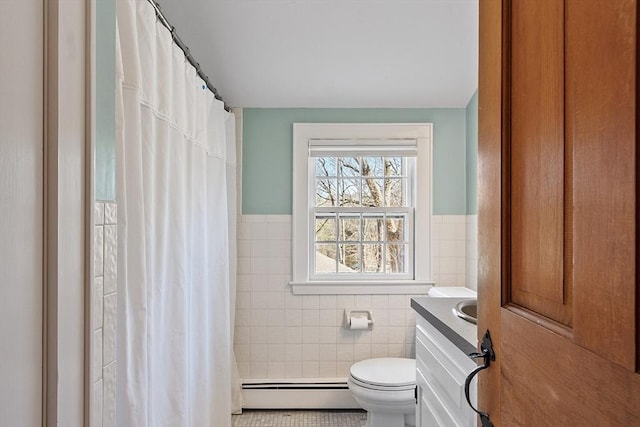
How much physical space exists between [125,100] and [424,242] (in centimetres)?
227

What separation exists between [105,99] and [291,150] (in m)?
2.14

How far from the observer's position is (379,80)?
9.19ft

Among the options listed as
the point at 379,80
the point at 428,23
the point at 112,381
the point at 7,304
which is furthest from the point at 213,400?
the point at 428,23

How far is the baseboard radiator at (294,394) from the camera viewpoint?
10.0 ft

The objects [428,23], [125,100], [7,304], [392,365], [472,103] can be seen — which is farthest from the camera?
[472,103]

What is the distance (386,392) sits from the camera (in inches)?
95.5

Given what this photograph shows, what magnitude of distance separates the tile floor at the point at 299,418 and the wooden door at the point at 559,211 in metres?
2.26

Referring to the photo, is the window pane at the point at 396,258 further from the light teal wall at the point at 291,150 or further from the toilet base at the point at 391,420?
the toilet base at the point at 391,420

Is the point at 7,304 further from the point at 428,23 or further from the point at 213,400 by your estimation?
the point at 428,23

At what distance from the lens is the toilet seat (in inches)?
95.9

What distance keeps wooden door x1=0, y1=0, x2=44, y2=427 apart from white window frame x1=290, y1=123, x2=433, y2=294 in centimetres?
238

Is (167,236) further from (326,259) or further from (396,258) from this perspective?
(396,258)

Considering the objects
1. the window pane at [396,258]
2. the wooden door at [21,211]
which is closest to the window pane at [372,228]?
the window pane at [396,258]

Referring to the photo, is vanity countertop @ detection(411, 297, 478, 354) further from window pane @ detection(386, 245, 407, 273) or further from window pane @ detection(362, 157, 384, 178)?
window pane @ detection(362, 157, 384, 178)
